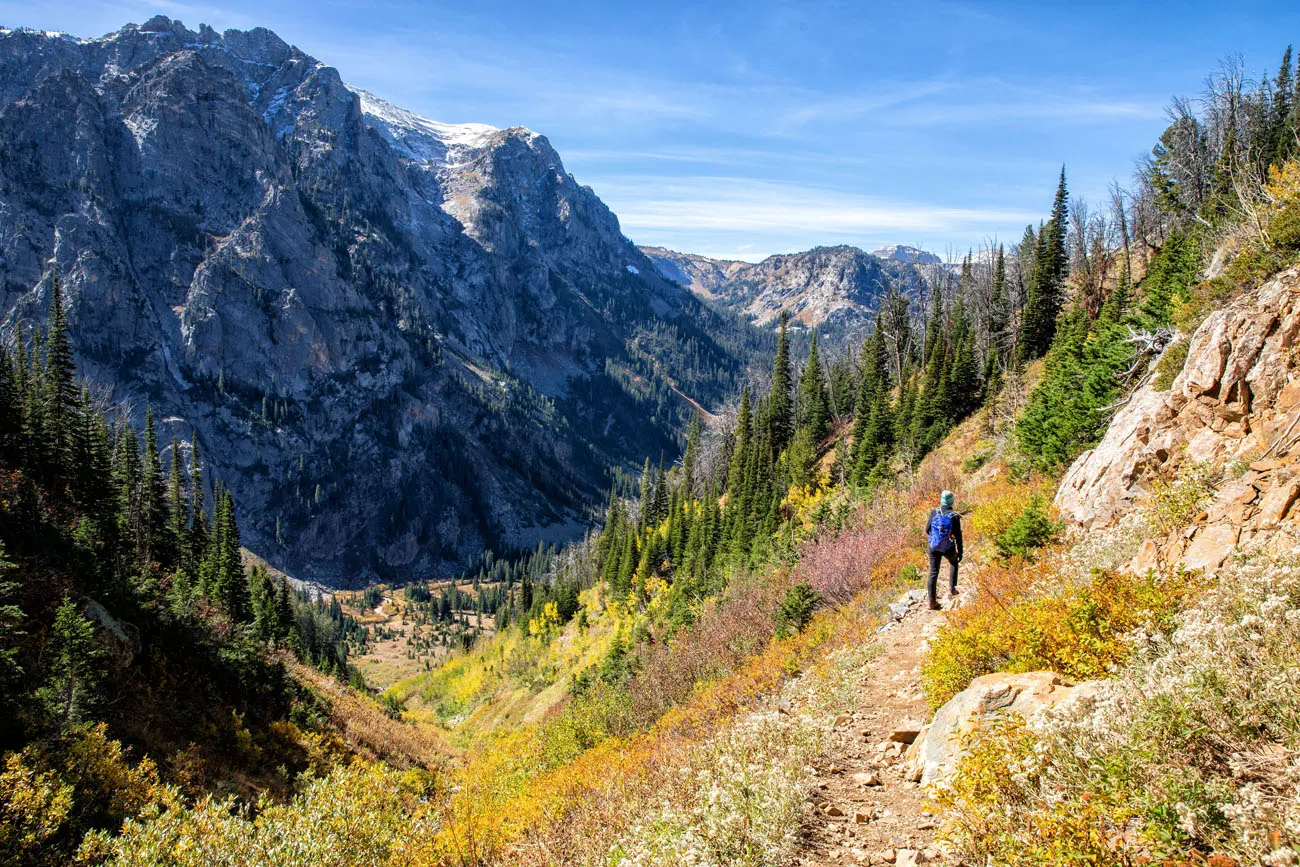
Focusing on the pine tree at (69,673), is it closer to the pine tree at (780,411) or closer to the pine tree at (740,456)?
the pine tree at (740,456)

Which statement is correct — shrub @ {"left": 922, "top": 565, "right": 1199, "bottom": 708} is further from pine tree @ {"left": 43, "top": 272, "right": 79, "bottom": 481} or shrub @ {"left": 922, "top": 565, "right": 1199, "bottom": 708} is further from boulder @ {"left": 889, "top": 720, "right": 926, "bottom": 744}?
pine tree @ {"left": 43, "top": 272, "right": 79, "bottom": 481}

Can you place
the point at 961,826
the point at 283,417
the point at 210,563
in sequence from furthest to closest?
the point at 283,417 → the point at 210,563 → the point at 961,826

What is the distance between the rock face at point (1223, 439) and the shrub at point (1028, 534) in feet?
1.83

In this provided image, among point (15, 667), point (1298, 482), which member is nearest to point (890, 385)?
point (1298, 482)

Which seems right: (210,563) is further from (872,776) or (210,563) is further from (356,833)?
(872,776)

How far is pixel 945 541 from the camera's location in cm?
1202

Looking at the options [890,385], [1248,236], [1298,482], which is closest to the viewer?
[1298,482]

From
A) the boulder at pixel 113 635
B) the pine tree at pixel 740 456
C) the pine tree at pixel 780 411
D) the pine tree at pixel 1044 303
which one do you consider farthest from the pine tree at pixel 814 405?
the boulder at pixel 113 635

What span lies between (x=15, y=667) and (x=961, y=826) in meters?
18.7

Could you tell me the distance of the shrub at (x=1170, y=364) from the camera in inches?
508

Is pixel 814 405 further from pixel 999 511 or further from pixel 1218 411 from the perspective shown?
pixel 1218 411

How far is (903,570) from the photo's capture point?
1530 cm

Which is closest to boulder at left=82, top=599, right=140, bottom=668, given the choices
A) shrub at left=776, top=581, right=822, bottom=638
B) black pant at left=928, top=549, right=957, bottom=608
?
shrub at left=776, top=581, right=822, bottom=638

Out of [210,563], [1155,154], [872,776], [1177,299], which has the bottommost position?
[210,563]
